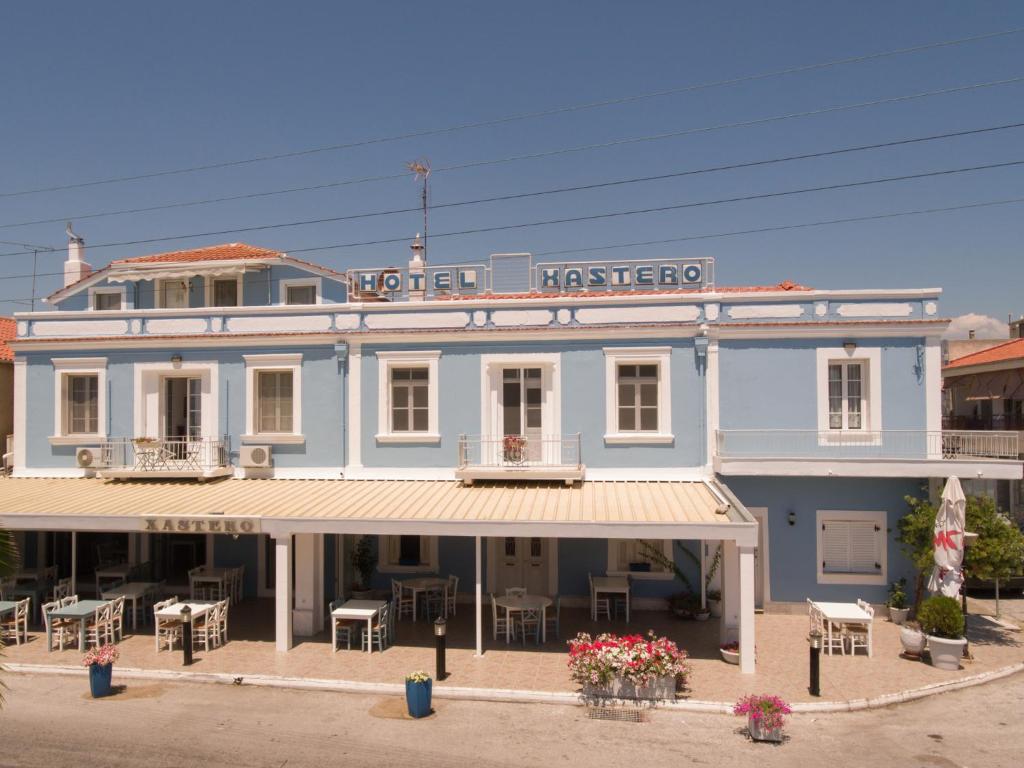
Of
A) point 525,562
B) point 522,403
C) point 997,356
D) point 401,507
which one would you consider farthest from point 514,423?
point 997,356

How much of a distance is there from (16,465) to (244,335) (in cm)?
703

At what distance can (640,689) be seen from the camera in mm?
11945

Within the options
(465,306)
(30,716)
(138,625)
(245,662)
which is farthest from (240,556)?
(465,306)

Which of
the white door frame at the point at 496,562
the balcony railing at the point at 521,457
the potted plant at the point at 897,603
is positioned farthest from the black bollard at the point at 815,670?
the white door frame at the point at 496,562

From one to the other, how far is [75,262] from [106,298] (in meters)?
2.72

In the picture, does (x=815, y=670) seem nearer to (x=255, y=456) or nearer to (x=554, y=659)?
(x=554, y=659)

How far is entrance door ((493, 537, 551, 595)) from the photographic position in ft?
58.0

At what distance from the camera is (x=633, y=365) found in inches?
678

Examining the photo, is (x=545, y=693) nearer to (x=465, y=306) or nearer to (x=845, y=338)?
(x=465, y=306)

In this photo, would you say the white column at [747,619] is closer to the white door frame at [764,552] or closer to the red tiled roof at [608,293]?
the white door frame at [764,552]

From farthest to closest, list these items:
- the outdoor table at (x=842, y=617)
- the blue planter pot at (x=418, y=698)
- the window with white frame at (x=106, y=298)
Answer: the window with white frame at (x=106, y=298)
the outdoor table at (x=842, y=617)
the blue planter pot at (x=418, y=698)

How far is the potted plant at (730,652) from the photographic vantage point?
13609 millimetres

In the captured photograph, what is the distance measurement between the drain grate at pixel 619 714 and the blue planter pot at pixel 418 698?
2.54 meters

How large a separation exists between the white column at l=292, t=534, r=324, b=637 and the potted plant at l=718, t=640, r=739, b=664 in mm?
8320
